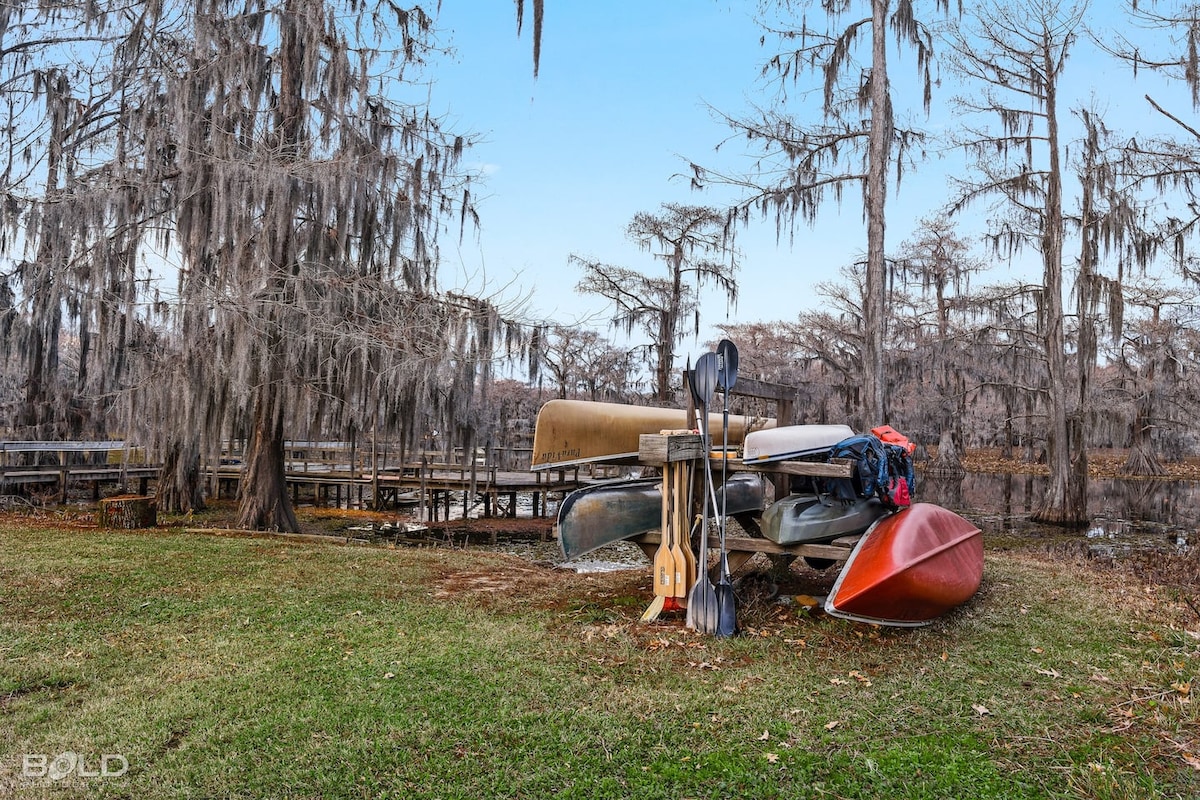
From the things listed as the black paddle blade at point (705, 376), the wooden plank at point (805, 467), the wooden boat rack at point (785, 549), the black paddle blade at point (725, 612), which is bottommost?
the black paddle blade at point (725, 612)

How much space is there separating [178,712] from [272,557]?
16.6 ft

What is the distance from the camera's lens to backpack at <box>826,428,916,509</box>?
605 centimetres

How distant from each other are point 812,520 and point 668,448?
58.6 inches

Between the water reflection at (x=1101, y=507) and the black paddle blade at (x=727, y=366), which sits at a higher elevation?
the black paddle blade at (x=727, y=366)

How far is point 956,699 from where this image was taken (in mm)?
4164

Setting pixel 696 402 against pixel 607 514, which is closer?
pixel 696 402

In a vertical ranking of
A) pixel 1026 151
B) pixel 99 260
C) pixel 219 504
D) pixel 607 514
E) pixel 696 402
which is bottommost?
pixel 219 504

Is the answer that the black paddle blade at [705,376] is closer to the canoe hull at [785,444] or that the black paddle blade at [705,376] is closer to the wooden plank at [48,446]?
the canoe hull at [785,444]

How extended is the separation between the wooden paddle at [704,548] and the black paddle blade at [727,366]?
0.06 meters

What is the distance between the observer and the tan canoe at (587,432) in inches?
267

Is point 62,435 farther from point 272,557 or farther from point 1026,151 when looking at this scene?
point 1026,151

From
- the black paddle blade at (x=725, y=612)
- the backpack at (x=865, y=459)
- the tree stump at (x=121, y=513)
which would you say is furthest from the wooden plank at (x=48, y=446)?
the backpack at (x=865, y=459)

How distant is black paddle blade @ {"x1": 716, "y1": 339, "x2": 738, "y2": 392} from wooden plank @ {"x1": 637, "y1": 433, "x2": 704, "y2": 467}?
493 mm

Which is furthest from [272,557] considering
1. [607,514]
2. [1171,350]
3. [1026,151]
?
[1171,350]
